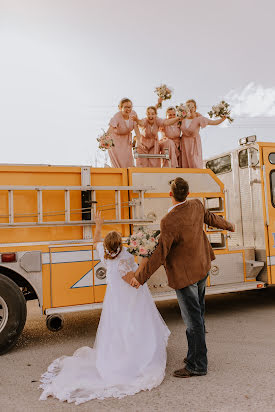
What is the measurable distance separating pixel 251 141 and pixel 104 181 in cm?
261

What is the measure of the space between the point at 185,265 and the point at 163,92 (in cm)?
416

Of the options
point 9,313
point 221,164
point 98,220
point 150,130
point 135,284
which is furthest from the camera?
point 221,164

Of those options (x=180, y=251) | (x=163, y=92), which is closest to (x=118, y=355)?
(x=180, y=251)

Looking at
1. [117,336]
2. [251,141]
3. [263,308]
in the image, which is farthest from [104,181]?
[263,308]

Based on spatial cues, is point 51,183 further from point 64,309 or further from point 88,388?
point 88,388

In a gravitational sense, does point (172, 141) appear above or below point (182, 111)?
below

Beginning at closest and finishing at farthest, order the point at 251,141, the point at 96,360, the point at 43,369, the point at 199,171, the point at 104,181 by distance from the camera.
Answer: the point at 96,360, the point at 43,369, the point at 104,181, the point at 199,171, the point at 251,141

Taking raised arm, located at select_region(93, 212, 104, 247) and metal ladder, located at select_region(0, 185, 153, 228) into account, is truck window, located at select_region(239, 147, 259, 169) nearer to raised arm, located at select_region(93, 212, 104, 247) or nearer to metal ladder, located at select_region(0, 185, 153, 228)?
metal ladder, located at select_region(0, 185, 153, 228)

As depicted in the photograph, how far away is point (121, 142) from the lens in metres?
6.48

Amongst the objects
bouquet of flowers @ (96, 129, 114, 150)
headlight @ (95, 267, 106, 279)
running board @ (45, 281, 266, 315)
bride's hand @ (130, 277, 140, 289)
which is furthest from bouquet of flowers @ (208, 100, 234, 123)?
bride's hand @ (130, 277, 140, 289)

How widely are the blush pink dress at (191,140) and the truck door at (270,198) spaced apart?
1.13 metres

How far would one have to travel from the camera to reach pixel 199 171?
19.0 feet

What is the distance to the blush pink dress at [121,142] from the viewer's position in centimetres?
634

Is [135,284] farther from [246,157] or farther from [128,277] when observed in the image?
[246,157]
